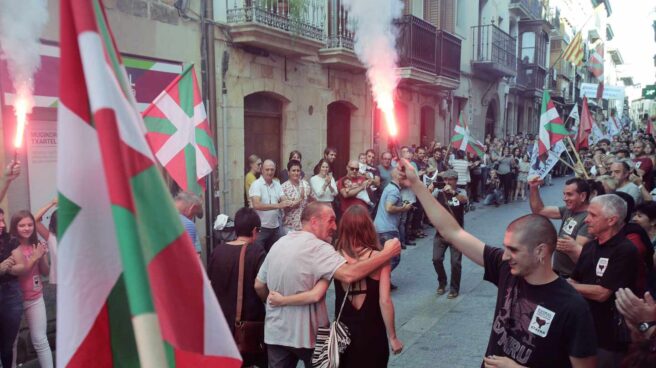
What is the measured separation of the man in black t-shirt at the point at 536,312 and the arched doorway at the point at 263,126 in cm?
770

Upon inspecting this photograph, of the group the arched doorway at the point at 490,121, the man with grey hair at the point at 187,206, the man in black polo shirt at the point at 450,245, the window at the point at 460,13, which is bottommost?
the man in black polo shirt at the point at 450,245

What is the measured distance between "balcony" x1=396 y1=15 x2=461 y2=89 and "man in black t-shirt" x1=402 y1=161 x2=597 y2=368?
11106 millimetres

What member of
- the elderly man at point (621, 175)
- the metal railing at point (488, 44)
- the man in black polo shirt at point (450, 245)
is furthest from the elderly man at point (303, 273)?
the metal railing at point (488, 44)

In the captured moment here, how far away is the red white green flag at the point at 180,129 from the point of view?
15.9ft

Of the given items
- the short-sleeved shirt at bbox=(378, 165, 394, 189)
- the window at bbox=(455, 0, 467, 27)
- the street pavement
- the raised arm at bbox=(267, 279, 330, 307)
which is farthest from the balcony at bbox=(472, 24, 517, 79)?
the raised arm at bbox=(267, 279, 330, 307)

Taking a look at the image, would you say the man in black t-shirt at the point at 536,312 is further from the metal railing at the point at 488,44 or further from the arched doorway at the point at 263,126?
the metal railing at the point at 488,44

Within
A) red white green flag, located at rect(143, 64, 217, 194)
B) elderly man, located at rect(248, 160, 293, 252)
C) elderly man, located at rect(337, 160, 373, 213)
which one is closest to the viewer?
red white green flag, located at rect(143, 64, 217, 194)

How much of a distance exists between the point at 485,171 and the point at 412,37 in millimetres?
4327

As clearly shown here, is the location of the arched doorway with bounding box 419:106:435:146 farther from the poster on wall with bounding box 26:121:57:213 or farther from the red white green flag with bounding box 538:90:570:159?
the poster on wall with bounding box 26:121:57:213

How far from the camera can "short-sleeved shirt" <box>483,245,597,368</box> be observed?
237 cm

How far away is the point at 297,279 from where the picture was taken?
10.8 ft

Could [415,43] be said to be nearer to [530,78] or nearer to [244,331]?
[244,331]

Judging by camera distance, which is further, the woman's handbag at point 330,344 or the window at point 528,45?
the window at point 528,45

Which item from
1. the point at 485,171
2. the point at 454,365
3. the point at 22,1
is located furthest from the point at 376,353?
the point at 485,171
